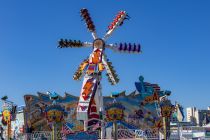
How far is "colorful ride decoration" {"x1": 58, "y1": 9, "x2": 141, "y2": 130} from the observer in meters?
41.8

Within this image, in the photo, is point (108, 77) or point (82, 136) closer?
point (82, 136)

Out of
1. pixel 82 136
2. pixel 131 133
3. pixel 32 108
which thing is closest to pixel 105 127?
pixel 131 133

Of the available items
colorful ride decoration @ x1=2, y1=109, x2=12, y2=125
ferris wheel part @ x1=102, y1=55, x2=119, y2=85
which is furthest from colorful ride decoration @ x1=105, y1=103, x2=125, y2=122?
colorful ride decoration @ x1=2, y1=109, x2=12, y2=125

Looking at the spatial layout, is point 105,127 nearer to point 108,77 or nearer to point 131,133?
point 131,133

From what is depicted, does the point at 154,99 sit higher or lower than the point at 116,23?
lower

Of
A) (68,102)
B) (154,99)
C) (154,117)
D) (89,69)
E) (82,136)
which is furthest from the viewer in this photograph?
(154,117)

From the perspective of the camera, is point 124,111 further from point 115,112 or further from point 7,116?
point 115,112

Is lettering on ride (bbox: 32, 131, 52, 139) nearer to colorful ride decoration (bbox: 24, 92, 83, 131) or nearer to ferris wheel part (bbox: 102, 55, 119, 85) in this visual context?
colorful ride decoration (bbox: 24, 92, 83, 131)

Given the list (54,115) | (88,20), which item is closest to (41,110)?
(88,20)

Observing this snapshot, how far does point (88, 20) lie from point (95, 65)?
5.65 meters

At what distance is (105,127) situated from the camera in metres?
47.2

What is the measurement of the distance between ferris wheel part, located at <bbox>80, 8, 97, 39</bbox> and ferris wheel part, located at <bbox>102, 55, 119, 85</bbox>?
3296 mm

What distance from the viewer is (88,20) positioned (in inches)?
1791

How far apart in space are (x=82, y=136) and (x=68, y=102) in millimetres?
19123
